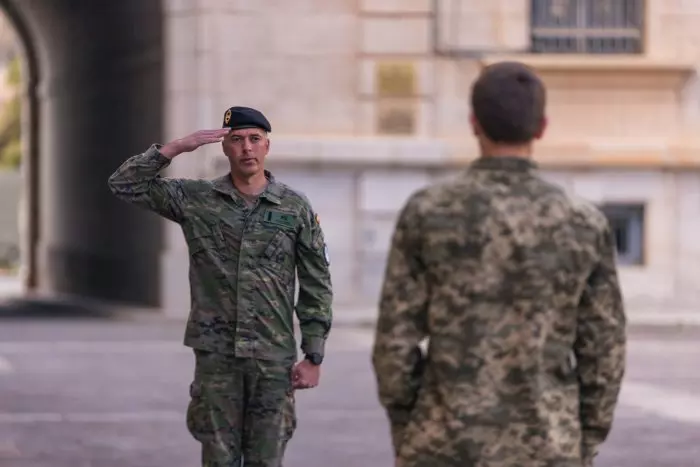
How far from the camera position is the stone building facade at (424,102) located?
21.3 metres

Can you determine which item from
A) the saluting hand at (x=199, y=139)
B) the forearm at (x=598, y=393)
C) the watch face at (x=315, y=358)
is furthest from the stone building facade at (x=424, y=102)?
the forearm at (x=598, y=393)

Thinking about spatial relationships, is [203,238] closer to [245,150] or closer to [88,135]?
[245,150]

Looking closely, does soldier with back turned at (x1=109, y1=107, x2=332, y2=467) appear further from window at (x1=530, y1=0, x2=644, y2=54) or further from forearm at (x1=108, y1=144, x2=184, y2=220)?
window at (x1=530, y1=0, x2=644, y2=54)

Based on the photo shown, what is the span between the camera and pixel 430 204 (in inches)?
182

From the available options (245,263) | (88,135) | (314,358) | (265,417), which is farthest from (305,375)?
(88,135)

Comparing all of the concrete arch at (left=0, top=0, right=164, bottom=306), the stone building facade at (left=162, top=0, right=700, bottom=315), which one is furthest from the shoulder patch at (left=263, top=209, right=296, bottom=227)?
the concrete arch at (left=0, top=0, right=164, bottom=306)

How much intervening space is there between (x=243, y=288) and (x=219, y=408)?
44 centimetres

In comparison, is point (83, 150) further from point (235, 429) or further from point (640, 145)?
point (235, 429)

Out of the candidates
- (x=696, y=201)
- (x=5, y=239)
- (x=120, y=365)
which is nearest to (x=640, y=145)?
(x=696, y=201)

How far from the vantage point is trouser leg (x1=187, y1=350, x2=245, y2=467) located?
6.58 metres

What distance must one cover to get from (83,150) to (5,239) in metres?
25.8

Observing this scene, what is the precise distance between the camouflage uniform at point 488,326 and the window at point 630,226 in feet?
56.9

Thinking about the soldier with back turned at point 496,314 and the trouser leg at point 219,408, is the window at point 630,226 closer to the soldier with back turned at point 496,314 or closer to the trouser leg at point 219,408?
the trouser leg at point 219,408

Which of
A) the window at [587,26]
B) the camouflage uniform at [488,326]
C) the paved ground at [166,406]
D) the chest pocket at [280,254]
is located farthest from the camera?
the window at [587,26]
